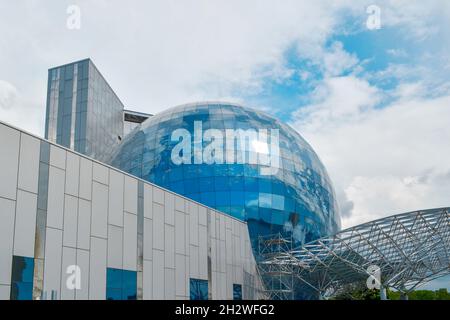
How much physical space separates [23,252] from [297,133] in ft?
101

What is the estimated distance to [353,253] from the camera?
35.3 metres

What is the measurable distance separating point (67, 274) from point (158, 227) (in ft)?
19.1

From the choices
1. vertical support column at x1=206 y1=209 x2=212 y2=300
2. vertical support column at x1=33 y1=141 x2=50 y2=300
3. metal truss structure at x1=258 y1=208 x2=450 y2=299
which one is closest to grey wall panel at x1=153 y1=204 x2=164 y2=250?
vertical support column at x1=206 y1=209 x2=212 y2=300

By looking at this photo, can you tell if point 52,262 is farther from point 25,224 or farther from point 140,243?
point 140,243

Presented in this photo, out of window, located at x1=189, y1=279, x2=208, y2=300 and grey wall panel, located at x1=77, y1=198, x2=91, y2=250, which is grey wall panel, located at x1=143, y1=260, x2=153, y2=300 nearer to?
window, located at x1=189, y1=279, x2=208, y2=300

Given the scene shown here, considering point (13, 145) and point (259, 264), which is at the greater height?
point (13, 145)

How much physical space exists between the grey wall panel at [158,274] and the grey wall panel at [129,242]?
1377mm

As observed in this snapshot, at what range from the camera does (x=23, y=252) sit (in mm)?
15453

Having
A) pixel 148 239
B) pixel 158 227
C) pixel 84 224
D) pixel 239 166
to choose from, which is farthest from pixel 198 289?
pixel 239 166

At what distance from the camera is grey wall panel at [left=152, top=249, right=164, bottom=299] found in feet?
70.3

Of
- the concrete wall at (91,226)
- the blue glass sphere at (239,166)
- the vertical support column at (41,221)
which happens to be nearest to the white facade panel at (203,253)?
the concrete wall at (91,226)

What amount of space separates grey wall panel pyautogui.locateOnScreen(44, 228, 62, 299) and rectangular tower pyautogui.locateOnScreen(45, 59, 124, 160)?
32668mm
